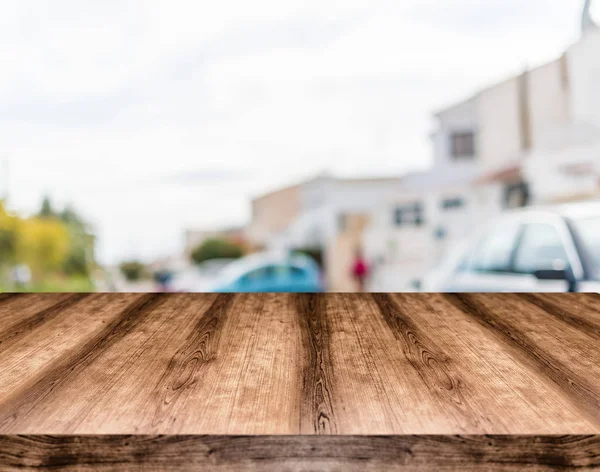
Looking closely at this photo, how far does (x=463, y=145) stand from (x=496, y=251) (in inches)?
205

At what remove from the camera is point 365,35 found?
7.27 metres

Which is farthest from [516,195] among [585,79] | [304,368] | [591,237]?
[304,368]

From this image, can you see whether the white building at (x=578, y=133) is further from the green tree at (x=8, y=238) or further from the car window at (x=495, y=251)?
the green tree at (x=8, y=238)

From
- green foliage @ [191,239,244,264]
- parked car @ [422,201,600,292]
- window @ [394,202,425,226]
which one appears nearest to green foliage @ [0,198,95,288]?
green foliage @ [191,239,244,264]

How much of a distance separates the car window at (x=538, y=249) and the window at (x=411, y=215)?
531 centimetres

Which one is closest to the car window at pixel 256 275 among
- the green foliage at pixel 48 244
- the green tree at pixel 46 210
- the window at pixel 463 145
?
the window at pixel 463 145

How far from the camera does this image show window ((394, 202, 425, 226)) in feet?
27.1

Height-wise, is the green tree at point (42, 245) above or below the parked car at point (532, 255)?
below

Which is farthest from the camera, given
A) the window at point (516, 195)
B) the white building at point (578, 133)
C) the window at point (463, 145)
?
the window at point (463, 145)

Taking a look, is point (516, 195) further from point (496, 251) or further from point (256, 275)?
point (496, 251)

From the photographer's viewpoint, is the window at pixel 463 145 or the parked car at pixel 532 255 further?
the window at pixel 463 145

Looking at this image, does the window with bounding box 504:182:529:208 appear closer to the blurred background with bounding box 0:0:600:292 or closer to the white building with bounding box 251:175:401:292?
the blurred background with bounding box 0:0:600:292

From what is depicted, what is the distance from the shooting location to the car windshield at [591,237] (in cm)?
249

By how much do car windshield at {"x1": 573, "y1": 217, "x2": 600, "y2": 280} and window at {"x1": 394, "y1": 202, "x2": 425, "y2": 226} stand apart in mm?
5593
